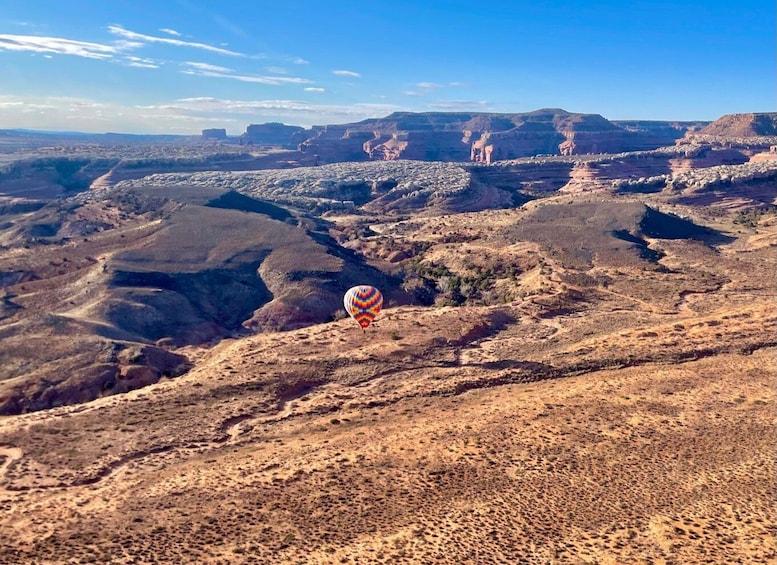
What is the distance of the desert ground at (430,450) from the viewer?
19.2 metres

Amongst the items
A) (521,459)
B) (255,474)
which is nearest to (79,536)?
(255,474)

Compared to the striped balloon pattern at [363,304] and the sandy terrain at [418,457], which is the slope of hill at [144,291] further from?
the striped balloon pattern at [363,304]

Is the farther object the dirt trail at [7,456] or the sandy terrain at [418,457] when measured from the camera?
the dirt trail at [7,456]

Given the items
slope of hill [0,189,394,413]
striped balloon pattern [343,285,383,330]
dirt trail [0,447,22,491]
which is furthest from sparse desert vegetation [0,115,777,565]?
striped balloon pattern [343,285,383,330]

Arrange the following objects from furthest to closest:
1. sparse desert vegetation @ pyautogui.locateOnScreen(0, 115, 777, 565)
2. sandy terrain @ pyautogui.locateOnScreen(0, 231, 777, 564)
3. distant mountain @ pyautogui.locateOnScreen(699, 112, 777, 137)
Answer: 1. distant mountain @ pyautogui.locateOnScreen(699, 112, 777, 137)
2. sparse desert vegetation @ pyautogui.locateOnScreen(0, 115, 777, 565)
3. sandy terrain @ pyautogui.locateOnScreen(0, 231, 777, 564)

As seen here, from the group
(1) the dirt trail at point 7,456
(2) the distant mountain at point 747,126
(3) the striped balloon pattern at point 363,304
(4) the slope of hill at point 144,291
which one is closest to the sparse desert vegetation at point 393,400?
(1) the dirt trail at point 7,456

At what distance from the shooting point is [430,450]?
25.1 m

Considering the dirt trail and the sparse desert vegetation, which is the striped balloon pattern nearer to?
the sparse desert vegetation

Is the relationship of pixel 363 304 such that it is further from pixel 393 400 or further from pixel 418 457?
pixel 418 457

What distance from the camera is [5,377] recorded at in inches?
1448

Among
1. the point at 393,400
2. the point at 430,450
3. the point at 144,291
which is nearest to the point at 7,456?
the point at 393,400

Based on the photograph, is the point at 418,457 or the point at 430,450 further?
the point at 430,450

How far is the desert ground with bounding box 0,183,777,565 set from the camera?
19234mm

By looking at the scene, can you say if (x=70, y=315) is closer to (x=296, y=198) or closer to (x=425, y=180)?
(x=296, y=198)
